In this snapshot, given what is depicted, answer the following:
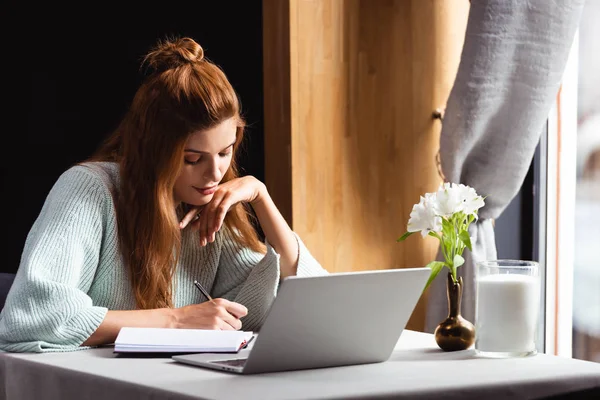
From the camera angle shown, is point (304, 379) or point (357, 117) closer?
point (304, 379)

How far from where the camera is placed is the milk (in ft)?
4.37

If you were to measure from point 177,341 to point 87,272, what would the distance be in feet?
1.09

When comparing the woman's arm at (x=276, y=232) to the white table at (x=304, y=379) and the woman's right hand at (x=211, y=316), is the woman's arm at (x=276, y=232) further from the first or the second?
the white table at (x=304, y=379)

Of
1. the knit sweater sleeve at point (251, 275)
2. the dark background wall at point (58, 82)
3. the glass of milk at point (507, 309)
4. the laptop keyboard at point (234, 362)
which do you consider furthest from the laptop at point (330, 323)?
the dark background wall at point (58, 82)

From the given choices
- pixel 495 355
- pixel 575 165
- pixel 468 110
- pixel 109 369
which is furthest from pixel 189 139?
pixel 575 165

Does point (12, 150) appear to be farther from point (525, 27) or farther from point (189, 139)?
point (525, 27)

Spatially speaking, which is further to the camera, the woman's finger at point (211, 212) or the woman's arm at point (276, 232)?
the woman's arm at point (276, 232)

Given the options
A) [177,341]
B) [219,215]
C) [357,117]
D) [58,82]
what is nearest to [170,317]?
[177,341]

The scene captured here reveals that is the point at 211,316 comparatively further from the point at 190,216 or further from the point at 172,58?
the point at 172,58

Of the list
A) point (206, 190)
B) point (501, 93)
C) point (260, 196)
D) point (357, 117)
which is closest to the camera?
point (206, 190)

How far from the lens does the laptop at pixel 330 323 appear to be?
1171 mm

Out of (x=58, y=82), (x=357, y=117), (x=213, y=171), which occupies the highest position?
(x=58, y=82)

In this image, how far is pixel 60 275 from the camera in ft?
4.83

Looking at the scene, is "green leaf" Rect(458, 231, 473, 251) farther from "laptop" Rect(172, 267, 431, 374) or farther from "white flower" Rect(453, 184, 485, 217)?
"laptop" Rect(172, 267, 431, 374)
